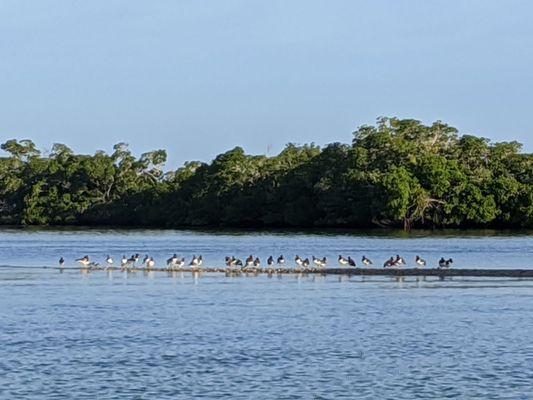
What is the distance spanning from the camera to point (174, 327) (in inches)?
1272

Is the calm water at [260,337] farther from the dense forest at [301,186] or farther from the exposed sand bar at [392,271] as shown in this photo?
the dense forest at [301,186]

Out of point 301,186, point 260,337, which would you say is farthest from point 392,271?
point 301,186

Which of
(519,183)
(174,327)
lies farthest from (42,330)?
(519,183)

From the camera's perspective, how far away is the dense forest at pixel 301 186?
106 metres

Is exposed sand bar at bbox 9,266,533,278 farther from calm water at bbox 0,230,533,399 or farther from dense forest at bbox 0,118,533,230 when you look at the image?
dense forest at bbox 0,118,533,230

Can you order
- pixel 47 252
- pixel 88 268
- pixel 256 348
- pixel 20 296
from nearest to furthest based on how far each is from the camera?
pixel 256 348 < pixel 20 296 < pixel 88 268 < pixel 47 252

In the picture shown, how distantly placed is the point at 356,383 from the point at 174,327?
949 centimetres

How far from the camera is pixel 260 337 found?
30.2 m

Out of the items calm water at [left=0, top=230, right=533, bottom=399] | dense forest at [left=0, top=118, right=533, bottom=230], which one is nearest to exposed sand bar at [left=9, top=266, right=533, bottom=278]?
calm water at [left=0, top=230, right=533, bottom=399]

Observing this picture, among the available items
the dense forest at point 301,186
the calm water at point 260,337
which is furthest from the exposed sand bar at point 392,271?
the dense forest at point 301,186

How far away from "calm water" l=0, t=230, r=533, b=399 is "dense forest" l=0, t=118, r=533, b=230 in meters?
58.6

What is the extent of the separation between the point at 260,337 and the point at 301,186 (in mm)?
85216

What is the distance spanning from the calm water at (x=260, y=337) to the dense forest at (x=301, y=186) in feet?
192

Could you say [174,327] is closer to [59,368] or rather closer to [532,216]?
[59,368]
